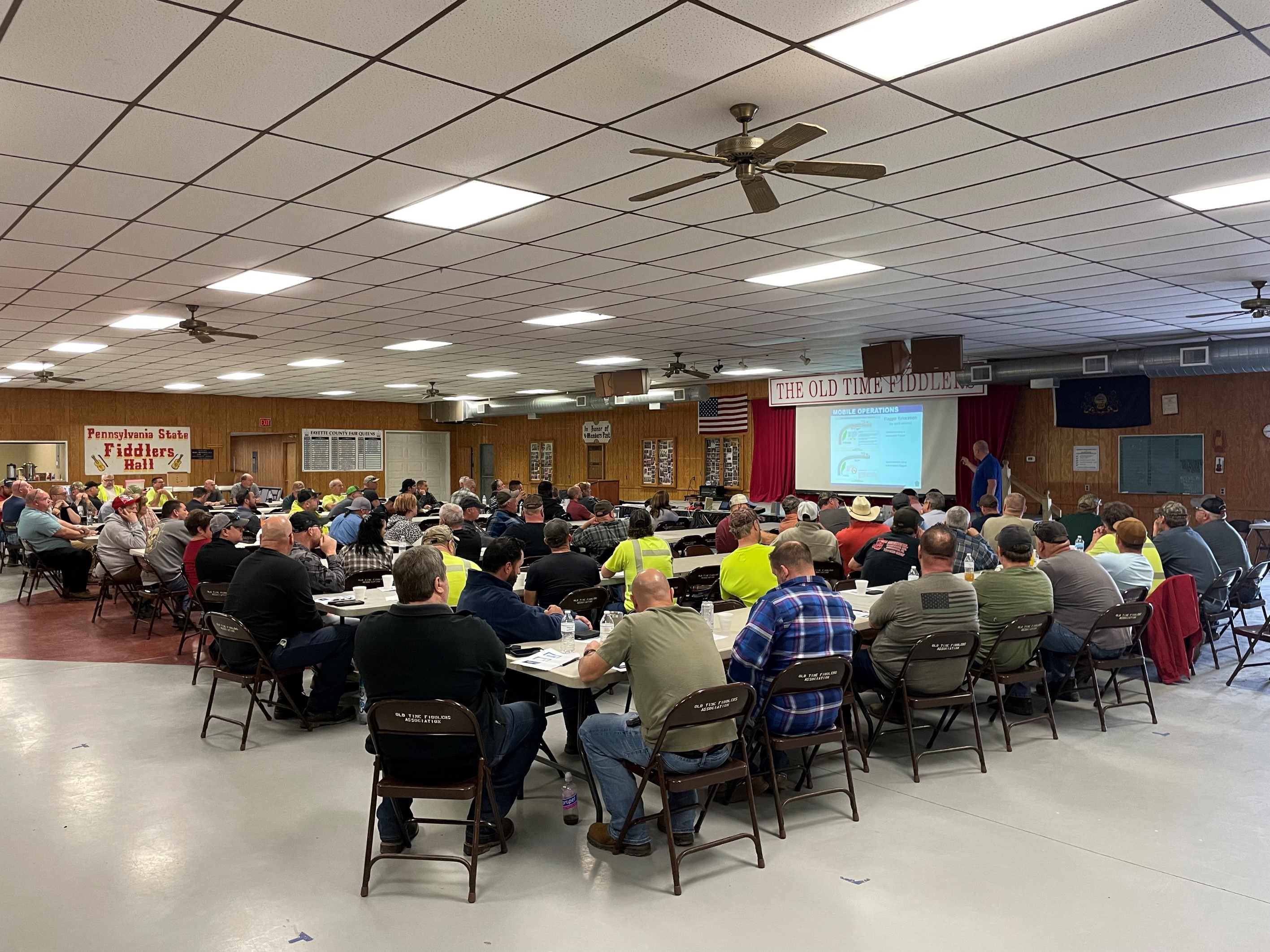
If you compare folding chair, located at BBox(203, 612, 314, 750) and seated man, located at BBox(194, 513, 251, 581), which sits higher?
seated man, located at BBox(194, 513, 251, 581)

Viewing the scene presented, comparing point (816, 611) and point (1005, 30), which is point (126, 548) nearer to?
point (816, 611)

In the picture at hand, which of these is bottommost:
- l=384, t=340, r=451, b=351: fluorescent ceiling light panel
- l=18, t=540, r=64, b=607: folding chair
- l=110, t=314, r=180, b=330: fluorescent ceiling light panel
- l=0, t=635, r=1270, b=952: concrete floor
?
l=0, t=635, r=1270, b=952: concrete floor

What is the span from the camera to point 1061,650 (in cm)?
524

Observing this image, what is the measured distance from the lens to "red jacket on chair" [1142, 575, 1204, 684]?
19.5 feet

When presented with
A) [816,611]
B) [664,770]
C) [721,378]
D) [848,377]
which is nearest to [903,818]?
[816,611]

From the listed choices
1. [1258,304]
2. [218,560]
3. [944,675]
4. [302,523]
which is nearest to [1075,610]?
[944,675]

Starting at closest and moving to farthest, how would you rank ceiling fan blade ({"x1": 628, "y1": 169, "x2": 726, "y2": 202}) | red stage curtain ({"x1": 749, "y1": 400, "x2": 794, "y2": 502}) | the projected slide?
ceiling fan blade ({"x1": 628, "y1": 169, "x2": 726, "y2": 202}) → the projected slide → red stage curtain ({"x1": 749, "y1": 400, "x2": 794, "y2": 502})

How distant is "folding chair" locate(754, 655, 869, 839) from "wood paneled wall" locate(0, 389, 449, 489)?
55.0 feet

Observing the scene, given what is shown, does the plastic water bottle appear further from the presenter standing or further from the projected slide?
the projected slide

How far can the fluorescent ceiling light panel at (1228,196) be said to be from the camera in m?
4.70

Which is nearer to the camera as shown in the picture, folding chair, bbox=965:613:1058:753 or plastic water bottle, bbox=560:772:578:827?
plastic water bottle, bbox=560:772:578:827

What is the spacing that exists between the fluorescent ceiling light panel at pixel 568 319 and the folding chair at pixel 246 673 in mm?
4594

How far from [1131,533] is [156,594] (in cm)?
816

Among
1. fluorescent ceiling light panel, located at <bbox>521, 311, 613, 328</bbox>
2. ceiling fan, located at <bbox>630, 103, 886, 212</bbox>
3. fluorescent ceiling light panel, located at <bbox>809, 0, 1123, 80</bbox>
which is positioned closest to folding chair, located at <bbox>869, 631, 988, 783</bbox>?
ceiling fan, located at <bbox>630, 103, 886, 212</bbox>
